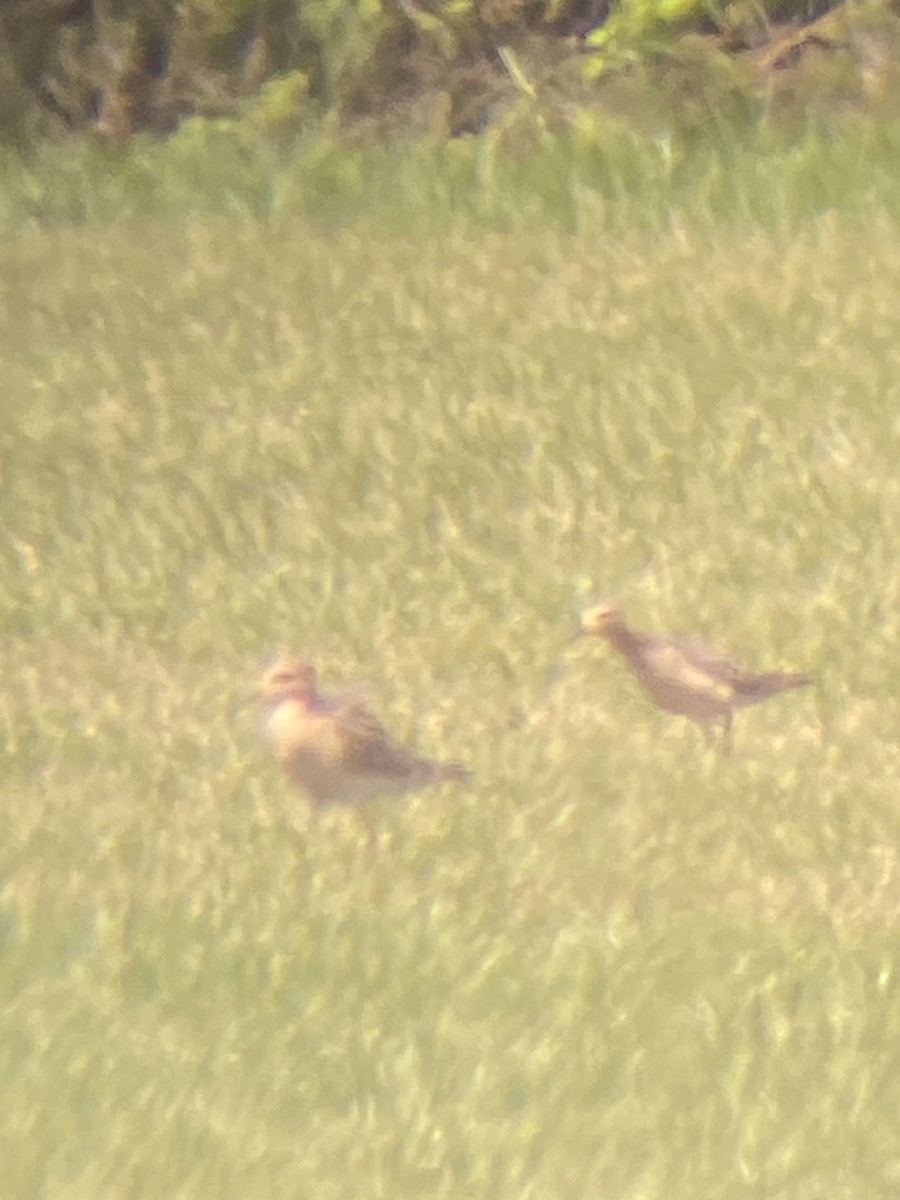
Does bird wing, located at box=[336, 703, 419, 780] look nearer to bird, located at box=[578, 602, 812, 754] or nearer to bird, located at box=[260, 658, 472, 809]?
bird, located at box=[260, 658, 472, 809]

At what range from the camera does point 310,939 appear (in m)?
0.74

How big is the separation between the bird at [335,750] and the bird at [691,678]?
10cm

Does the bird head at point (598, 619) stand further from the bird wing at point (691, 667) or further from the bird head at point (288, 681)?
the bird head at point (288, 681)

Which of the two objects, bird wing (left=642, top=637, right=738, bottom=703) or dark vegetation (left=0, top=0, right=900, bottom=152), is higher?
dark vegetation (left=0, top=0, right=900, bottom=152)

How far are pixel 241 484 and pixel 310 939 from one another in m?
0.23

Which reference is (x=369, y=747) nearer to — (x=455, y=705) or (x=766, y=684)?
(x=455, y=705)

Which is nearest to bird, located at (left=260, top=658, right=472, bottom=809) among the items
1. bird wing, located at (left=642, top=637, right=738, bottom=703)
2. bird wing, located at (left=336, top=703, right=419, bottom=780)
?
bird wing, located at (left=336, top=703, right=419, bottom=780)

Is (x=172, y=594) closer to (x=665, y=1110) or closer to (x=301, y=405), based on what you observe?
(x=301, y=405)

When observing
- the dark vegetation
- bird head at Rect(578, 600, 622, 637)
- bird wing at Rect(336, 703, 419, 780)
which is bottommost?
bird wing at Rect(336, 703, 419, 780)

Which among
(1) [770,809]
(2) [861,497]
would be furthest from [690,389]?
(1) [770,809]

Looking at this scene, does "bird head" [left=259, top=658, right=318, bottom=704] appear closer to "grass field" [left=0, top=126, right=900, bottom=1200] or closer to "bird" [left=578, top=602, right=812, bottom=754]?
"grass field" [left=0, top=126, right=900, bottom=1200]

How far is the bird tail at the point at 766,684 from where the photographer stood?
2.38ft

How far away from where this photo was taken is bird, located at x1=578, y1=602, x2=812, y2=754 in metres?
0.72

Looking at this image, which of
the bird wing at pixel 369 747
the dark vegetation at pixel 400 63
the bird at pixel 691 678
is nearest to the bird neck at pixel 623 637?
the bird at pixel 691 678
